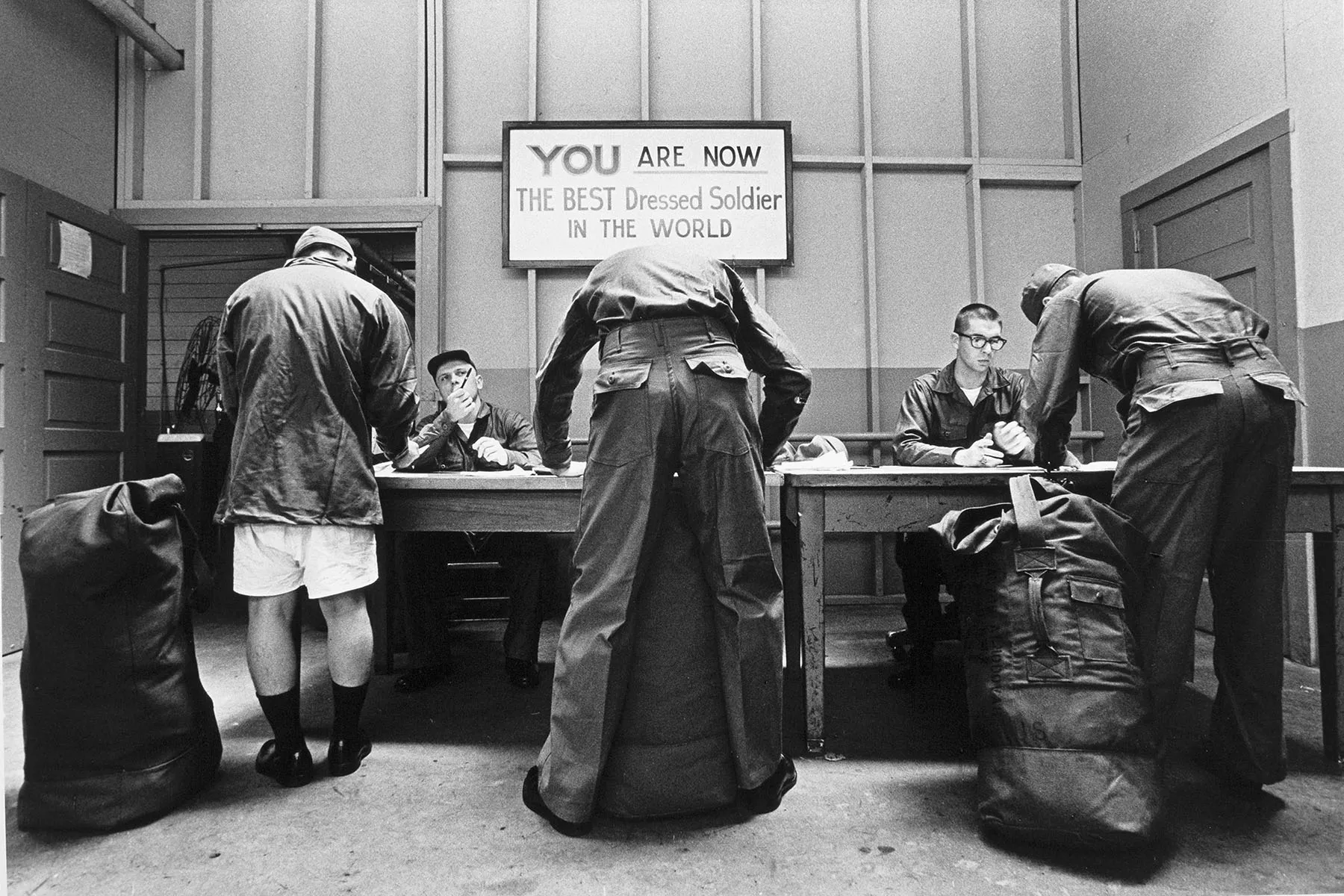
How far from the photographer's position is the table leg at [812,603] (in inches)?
85.0

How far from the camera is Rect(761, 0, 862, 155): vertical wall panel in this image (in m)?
4.51

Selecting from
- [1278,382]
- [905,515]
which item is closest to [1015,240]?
[1278,382]

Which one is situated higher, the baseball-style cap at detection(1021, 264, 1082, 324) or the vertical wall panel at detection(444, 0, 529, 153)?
the vertical wall panel at detection(444, 0, 529, 153)

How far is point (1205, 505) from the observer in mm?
1861

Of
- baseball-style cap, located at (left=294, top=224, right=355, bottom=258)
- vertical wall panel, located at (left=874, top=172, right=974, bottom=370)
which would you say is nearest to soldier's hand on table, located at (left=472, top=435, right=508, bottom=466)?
baseball-style cap, located at (left=294, top=224, right=355, bottom=258)

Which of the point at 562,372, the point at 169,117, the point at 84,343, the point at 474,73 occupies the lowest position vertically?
the point at 562,372

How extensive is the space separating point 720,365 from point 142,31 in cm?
445

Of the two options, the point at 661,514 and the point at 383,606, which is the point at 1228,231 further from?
the point at 383,606

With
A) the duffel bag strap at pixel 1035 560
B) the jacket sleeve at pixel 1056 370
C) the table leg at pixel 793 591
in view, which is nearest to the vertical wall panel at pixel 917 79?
the jacket sleeve at pixel 1056 370

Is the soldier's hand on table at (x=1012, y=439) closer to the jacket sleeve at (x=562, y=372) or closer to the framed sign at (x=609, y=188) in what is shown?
the jacket sleeve at (x=562, y=372)

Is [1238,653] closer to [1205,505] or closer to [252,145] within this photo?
[1205,505]

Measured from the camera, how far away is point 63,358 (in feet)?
11.6

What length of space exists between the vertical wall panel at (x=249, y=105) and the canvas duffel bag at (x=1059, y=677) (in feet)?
15.0

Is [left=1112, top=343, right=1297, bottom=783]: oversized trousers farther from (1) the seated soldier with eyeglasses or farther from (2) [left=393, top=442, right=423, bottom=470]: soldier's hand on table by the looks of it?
(2) [left=393, top=442, right=423, bottom=470]: soldier's hand on table
